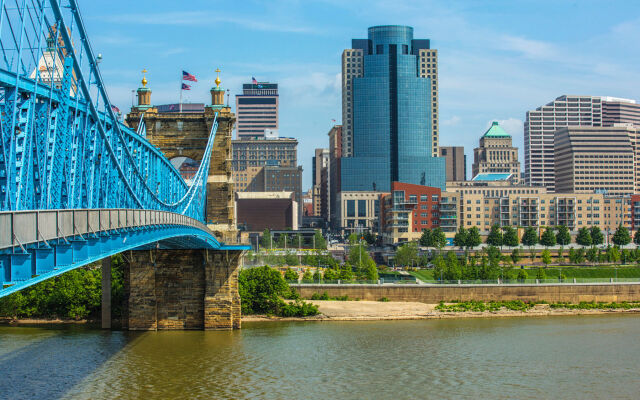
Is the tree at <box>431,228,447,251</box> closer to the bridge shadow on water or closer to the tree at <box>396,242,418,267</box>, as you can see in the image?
the tree at <box>396,242,418,267</box>

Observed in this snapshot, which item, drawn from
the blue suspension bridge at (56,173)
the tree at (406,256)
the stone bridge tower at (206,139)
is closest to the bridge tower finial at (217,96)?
the stone bridge tower at (206,139)

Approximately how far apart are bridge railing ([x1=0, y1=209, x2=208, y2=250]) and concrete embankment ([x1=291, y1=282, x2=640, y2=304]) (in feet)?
148

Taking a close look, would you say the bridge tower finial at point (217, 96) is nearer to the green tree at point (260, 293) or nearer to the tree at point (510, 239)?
the green tree at point (260, 293)

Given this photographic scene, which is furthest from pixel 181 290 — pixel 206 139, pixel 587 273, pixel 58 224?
pixel 587 273

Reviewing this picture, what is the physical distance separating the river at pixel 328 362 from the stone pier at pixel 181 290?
175cm

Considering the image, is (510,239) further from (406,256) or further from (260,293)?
(260,293)

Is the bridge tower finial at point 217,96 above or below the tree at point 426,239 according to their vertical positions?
above

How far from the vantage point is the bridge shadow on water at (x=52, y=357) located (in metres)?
43.0

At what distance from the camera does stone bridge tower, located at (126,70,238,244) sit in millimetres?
70250

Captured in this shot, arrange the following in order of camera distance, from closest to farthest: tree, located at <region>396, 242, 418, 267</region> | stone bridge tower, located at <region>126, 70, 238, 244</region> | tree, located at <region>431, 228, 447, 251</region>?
stone bridge tower, located at <region>126, 70, 238, 244</region> < tree, located at <region>396, 242, 418, 267</region> < tree, located at <region>431, 228, 447, 251</region>

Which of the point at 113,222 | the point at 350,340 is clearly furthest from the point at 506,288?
the point at 113,222

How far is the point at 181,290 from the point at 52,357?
14.7m

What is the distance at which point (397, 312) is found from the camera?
74.0 metres

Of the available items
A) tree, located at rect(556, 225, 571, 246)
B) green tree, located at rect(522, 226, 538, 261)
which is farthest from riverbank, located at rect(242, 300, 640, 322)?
tree, located at rect(556, 225, 571, 246)
